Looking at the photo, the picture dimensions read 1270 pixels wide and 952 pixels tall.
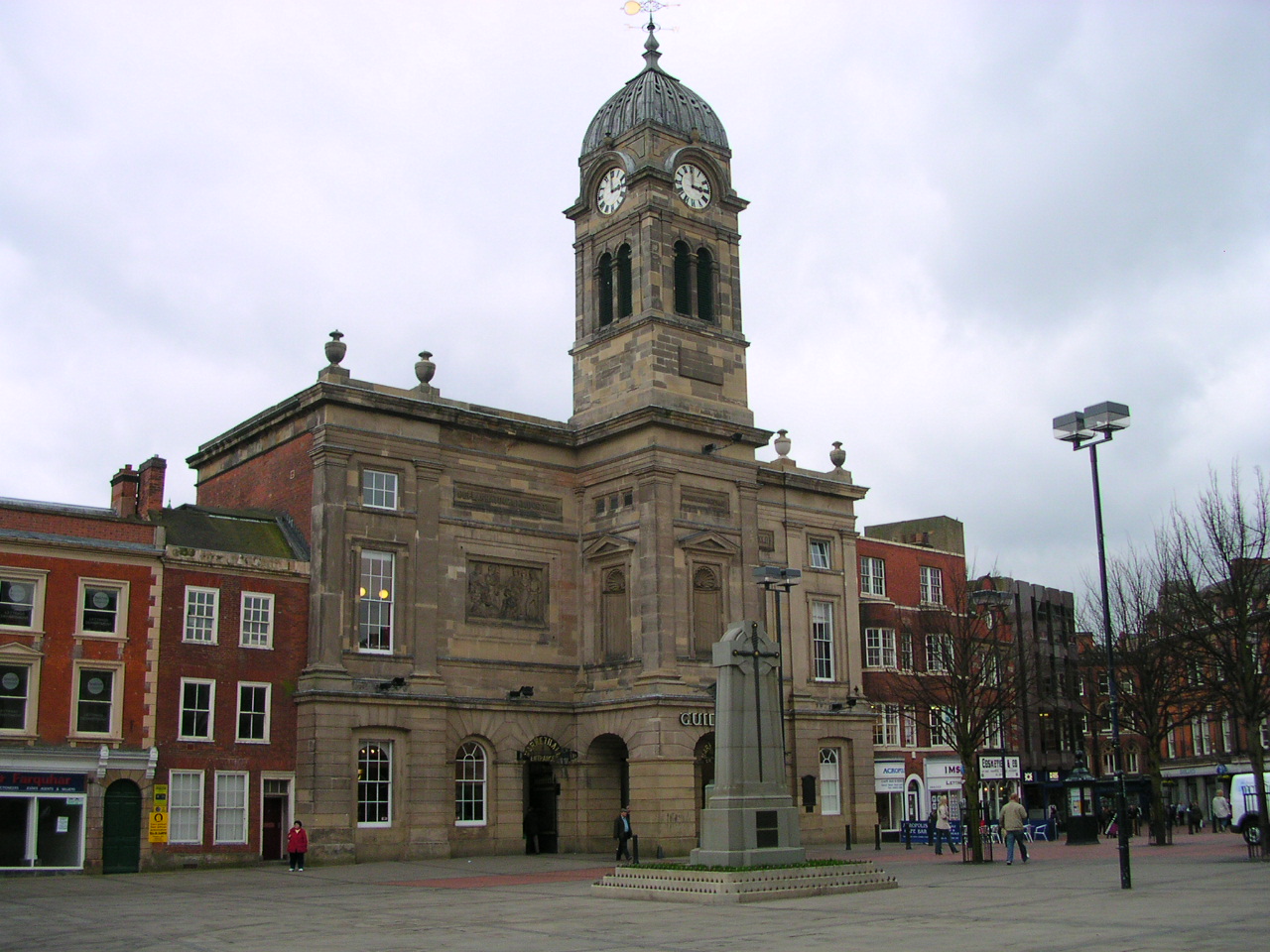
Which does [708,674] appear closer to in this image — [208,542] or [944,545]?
[208,542]

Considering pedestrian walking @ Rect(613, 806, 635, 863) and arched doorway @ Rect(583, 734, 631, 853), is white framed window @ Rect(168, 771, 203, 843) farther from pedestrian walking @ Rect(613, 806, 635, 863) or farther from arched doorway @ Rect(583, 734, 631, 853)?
arched doorway @ Rect(583, 734, 631, 853)

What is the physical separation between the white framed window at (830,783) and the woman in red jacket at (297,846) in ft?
69.6

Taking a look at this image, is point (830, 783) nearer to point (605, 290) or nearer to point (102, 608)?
point (605, 290)

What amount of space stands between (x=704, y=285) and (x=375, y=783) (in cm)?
2183

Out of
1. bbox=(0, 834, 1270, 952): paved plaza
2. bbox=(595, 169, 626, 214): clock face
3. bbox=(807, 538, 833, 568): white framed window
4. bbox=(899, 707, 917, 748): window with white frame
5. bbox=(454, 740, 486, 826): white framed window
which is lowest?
bbox=(0, 834, 1270, 952): paved plaza

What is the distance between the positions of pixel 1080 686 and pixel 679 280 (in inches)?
1488

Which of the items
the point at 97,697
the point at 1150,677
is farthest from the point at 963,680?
the point at 97,697

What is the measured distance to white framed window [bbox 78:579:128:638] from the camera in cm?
3625

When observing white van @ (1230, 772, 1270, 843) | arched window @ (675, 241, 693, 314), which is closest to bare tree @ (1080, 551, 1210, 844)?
white van @ (1230, 772, 1270, 843)

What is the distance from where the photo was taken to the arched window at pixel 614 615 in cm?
4562

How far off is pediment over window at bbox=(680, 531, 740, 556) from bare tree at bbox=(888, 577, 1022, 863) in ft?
26.6

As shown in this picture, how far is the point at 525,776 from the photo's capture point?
150ft

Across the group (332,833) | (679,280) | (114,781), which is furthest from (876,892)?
(679,280)

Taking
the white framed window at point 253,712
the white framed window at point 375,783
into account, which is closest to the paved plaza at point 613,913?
the white framed window at point 253,712
